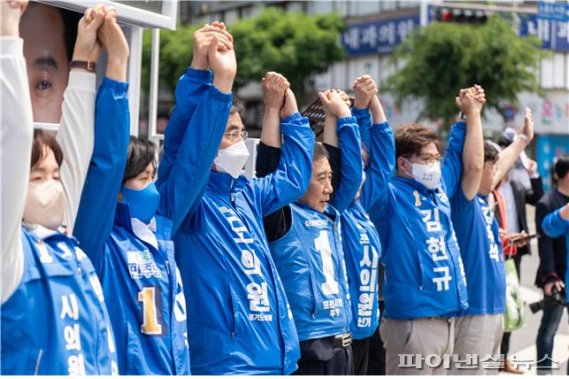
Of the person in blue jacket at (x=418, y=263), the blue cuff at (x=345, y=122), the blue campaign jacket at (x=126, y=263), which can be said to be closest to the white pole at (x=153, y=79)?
the blue cuff at (x=345, y=122)

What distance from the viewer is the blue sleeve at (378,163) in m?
5.20

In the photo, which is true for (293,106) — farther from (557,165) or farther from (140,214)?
(557,165)

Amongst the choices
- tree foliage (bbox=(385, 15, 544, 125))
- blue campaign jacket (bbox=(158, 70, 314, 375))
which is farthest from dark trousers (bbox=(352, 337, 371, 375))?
tree foliage (bbox=(385, 15, 544, 125))

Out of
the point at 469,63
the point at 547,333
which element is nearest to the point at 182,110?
the point at 547,333

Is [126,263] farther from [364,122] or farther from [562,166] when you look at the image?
[562,166]

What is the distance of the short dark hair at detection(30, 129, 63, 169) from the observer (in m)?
2.69

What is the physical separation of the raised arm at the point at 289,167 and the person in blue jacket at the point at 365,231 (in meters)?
0.61

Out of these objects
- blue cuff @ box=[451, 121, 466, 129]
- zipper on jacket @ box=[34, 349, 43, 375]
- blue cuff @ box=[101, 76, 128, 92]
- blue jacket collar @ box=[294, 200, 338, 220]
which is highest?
blue cuff @ box=[451, 121, 466, 129]

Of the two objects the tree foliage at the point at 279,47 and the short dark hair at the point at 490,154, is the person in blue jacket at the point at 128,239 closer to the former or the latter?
the short dark hair at the point at 490,154

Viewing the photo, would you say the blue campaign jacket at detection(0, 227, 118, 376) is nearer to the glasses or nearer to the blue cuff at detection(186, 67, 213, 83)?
the blue cuff at detection(186, 67, 213, 83)

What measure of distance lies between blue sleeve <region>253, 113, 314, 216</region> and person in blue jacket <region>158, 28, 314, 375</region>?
0.69ft

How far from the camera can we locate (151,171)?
335cm

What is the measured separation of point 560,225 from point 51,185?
4.91 meters

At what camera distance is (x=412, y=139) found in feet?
18.6
